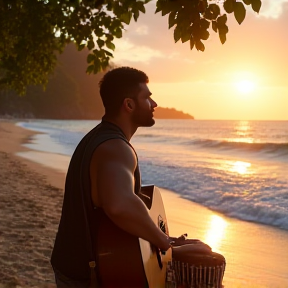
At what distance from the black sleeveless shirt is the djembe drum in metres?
0.48

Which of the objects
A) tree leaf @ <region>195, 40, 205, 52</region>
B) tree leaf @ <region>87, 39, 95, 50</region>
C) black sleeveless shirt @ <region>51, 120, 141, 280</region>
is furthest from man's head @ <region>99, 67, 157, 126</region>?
tree leaf @ <region>87, 39, 95, 50</region>

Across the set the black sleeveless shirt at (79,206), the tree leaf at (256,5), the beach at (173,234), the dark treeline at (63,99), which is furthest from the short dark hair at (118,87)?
the dark treeline at (63,99)

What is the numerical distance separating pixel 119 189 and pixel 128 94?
55 centimetres

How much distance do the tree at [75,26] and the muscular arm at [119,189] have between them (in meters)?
0.74

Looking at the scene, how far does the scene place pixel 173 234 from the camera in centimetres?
688

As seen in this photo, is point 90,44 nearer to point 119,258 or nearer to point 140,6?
point 140,6

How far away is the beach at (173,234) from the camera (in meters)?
4.95

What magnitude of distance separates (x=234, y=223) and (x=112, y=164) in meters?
6.26

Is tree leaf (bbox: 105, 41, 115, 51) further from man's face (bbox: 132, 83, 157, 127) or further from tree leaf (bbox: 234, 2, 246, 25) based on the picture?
tree leaf (bbox: 234, 2, 246, 25)

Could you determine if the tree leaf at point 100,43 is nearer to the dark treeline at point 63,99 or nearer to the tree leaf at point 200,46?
the tree leaf at point 200,46

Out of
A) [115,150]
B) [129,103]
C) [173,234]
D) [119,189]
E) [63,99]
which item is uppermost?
[63,99]

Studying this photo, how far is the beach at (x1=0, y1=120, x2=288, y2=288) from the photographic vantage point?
495 centimetres

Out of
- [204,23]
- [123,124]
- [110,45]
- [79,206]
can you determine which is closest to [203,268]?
[79,206]

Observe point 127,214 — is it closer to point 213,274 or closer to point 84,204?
point 84,204
